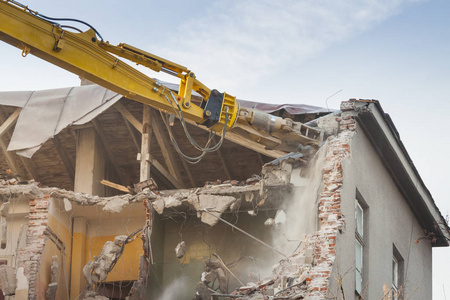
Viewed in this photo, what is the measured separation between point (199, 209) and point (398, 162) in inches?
169

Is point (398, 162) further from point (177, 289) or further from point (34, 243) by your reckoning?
point (34, 243)

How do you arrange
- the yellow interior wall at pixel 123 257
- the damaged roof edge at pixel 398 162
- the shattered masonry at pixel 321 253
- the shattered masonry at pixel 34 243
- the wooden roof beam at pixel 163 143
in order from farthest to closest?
1. the yellow interior wall at pixel 123 257
2. the wooden roof beam at pixel 163 143
3. the shattered masonry at pixel 34 243
4. the damaged roof edge at pixel 398 162
5. the shattered masonry at pixel 321 253

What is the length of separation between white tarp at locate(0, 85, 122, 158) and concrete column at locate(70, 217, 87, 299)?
2104 millimetres

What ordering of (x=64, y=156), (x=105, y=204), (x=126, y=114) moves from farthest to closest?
(x=64, y=156) → (x=126, y=114) → (x=105, y=204)

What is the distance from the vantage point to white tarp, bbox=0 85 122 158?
1958 centimetres

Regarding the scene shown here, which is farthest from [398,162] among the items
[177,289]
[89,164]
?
[89,164]

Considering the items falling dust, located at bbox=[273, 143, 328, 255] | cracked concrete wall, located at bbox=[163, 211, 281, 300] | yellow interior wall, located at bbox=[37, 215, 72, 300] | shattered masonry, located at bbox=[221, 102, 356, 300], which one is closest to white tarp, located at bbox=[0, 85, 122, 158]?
yellow interior wall, located at bbox=[37, 215, 72, 300]

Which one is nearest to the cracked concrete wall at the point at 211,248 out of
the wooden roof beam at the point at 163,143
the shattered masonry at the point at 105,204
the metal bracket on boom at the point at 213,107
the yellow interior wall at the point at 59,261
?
the shattered masonry at the point at 105,204

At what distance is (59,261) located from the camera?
1941 cm

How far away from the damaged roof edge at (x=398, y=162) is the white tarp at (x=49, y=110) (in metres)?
5.82

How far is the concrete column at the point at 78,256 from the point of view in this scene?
19.7 metres

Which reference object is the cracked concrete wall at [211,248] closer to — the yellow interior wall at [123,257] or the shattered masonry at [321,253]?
the yellow interior wall at [123,257]

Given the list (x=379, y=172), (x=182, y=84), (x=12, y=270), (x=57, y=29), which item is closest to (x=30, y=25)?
(x=57, y=29)

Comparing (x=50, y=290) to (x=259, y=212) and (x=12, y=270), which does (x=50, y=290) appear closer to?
(x=12, y=270)
